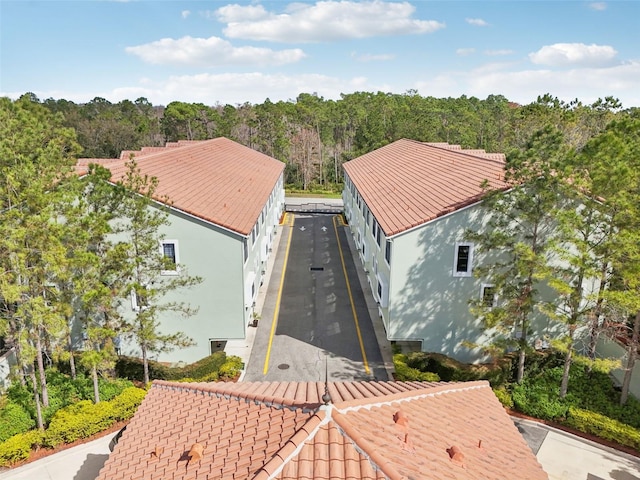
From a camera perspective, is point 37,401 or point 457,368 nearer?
point 37,401

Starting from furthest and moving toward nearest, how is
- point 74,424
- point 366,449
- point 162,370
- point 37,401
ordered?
point 162,370 < point 74,424 < point 37,401 < point 366,449

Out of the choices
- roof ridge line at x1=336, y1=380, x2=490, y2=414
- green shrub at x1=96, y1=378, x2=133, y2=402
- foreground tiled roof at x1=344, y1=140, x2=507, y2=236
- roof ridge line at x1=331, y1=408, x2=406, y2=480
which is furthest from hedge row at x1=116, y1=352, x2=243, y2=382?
roof ridge line at x1=331, y1=408, x2=406, y2=480

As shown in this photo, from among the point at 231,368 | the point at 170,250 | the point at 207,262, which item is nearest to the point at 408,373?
the point at 231,368

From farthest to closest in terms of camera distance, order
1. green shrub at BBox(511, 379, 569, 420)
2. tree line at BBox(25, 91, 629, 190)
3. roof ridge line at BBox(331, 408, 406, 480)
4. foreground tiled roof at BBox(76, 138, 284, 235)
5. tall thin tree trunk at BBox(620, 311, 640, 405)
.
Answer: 1. tree line at BBox(25, 91, 629, 190)
2. foreground tiled roof at BBox(76, 138, 284, 235)
3. green shrub at BBox(511, 379, 569, 420)
4. tall thin tree trunk at BBox(620, 311, 640, 405)
5. roof ridge line at BBox(331, 408, 406, 480)

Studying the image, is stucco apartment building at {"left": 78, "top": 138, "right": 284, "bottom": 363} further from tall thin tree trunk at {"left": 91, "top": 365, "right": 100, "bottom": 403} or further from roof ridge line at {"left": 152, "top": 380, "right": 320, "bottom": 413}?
roof ridge line at {"left": 152, "top": 380, "right": 320, "bottom": 413}

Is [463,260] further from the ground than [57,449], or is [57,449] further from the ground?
[463,260]

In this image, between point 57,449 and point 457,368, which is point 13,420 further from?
point 457,368
